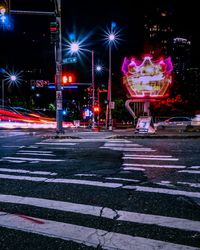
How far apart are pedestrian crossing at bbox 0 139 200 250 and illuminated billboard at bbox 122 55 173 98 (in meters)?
23.1

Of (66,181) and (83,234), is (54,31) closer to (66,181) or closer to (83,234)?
(66,181)

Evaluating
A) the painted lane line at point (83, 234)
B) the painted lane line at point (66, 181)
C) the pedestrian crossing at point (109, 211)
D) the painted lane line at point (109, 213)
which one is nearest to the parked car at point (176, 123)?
the pedestrian crossing at point (109, 211)

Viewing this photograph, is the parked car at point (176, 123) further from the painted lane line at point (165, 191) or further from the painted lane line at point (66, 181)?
the painted lane line at point (165, 191)

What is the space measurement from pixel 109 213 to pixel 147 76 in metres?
27.3

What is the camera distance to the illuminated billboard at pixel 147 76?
3128cm

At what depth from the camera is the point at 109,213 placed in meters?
5.53

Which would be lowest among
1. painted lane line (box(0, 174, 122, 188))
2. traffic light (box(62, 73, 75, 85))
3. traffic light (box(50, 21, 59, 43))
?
painted lane line (box(0, 174, 122, 188))

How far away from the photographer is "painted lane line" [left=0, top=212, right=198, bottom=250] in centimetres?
418

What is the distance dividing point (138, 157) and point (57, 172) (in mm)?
3664

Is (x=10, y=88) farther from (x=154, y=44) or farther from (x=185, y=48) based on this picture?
(x=185, y=48)

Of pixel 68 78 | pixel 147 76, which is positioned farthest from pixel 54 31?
pixel 147 76

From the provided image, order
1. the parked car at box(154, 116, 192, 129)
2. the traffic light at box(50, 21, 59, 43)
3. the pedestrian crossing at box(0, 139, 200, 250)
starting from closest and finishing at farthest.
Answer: the pedestrian crossing at box(0, 139, 200, 250) → the traffic light at box(50, 21, 59, 43) → the parked car at box(154, 116, 192, 129)

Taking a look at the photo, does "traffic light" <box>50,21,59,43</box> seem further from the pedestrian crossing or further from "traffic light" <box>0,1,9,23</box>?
the pedestrian crossing

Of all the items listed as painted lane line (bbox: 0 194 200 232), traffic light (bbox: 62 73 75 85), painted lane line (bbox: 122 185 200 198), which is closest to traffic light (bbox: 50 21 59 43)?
traffic light (bbox: 62 73 75 85)
